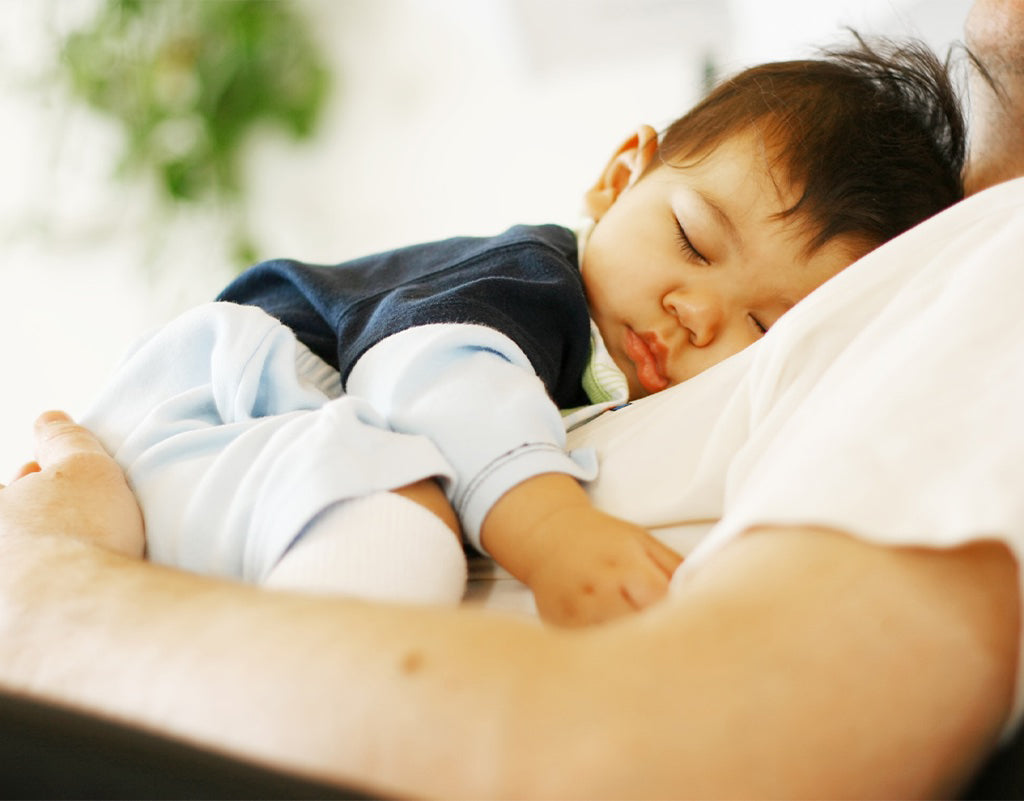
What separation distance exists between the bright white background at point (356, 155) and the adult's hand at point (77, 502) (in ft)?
6.60

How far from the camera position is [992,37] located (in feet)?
3.53

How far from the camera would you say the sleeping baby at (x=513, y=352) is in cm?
61

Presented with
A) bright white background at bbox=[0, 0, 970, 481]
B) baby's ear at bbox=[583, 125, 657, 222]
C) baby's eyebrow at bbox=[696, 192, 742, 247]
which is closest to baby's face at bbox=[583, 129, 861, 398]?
baby's eyebrow at bbox=[696, 192, 742, 247]

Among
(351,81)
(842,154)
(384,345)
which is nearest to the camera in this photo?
(384,345)

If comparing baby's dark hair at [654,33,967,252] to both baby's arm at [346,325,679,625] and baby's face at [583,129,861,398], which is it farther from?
baby's arm at [346,325,679,625]

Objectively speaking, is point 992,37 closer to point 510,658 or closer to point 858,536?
point 858,536

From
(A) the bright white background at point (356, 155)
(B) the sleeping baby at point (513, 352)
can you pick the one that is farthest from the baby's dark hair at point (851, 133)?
(A) the bright white background at point (356, 155)

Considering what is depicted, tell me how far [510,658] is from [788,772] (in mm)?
117

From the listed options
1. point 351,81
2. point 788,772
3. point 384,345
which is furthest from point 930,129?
point 351,81

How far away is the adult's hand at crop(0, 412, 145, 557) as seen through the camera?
64 centimetres

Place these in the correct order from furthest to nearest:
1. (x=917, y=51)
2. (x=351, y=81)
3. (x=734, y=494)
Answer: (x=351, y=81) < (x=917, y=51) < (x=734, y=494)

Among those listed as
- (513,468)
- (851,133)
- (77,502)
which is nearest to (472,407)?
(513,468)

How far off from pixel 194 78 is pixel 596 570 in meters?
2.81

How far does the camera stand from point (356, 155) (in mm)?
3127
